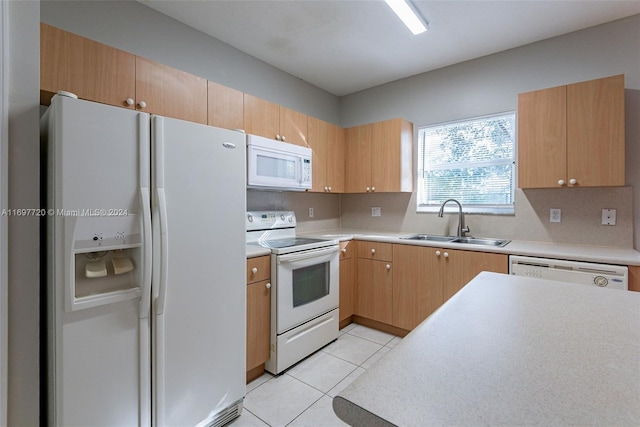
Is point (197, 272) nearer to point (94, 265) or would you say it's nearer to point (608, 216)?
point (94, 265)

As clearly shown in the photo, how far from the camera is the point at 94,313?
4.04ft

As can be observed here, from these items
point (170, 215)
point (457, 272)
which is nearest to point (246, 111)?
point (170, 215)

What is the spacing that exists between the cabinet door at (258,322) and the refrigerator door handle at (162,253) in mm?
660

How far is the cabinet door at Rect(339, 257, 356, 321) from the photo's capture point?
9.18 ft

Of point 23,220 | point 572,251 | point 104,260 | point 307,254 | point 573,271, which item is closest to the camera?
point 23,220

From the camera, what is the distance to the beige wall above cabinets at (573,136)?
6.47ft

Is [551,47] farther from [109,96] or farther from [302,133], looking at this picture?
[109,96]

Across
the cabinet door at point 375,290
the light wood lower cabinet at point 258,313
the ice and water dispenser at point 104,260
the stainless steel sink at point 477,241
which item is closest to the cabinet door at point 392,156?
the stainless steel sink at point 477,241

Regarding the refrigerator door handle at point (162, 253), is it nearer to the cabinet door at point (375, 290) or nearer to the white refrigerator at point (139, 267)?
→ the white refrigerator at point (139, 267)

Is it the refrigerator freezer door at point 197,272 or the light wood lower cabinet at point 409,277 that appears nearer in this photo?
the refrigerator freezer door at point 197,272

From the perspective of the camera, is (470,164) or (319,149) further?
(319,149)


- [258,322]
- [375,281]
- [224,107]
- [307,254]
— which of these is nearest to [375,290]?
[375,281]

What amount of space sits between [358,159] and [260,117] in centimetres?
127

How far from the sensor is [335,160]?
325cm
